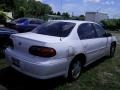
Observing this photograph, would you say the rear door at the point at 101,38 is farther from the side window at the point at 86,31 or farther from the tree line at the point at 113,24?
the tree line at the point at 113,24

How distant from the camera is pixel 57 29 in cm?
544

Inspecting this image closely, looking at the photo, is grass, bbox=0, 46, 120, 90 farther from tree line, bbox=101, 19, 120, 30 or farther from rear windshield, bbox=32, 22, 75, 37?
tree line, bbox=101, 19, 120, 30

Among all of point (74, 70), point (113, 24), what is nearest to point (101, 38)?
point (74, 70)

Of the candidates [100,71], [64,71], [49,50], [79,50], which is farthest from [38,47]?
[100,71]

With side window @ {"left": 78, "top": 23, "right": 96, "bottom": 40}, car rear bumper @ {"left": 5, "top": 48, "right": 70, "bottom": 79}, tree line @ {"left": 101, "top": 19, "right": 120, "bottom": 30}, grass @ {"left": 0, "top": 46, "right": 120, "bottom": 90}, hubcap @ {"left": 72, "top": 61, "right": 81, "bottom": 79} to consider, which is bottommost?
tree line @ {"left": 101, "top": 19, "right": 120, "bottom": 30}

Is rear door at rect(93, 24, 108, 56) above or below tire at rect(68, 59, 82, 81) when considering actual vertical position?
above

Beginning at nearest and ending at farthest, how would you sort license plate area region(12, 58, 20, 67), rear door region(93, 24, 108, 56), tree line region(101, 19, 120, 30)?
1. license plate area region(12, 58, 20, 67)
2. rear door region(93, 24, 108, 56)
3. tree line region(101, 19, 120, 30)

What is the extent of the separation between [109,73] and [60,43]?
240 cm

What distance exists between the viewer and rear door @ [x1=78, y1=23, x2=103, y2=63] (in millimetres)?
5591

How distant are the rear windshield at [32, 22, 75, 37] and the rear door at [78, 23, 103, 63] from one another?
34 cm

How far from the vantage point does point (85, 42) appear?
18.3 feet

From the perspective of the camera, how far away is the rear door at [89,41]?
18.3ft

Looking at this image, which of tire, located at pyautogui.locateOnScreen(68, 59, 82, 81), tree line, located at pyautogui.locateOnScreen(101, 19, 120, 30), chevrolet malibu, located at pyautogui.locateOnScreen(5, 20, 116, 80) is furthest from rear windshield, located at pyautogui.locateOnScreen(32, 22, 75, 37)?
tree line, located at pyautogui.locateOnScreen(101, 19, 120, 30)

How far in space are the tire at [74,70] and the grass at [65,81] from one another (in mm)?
127
